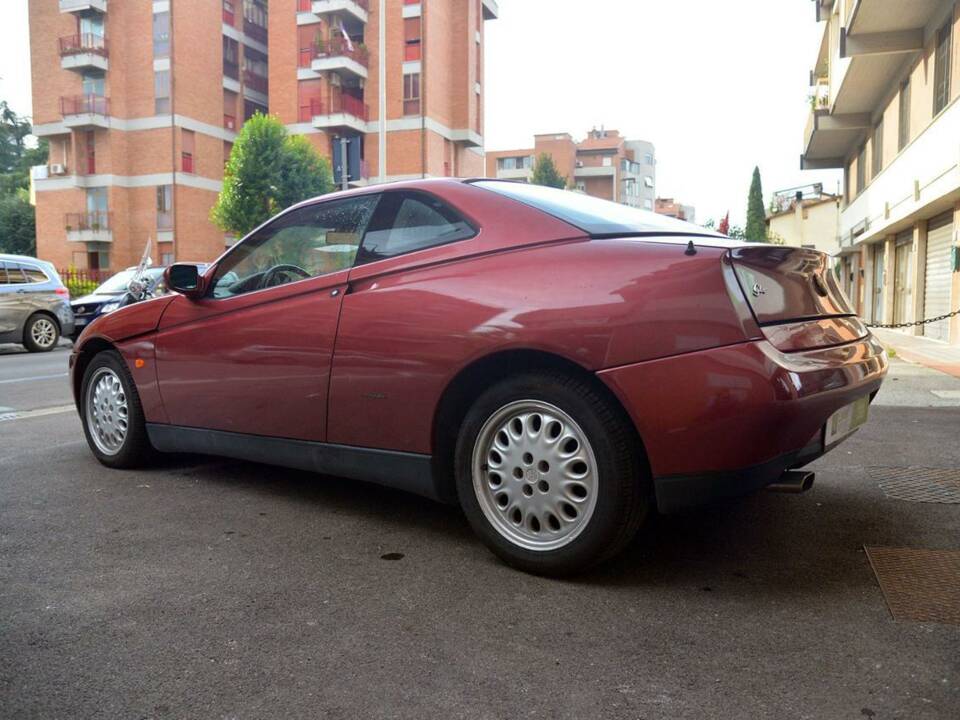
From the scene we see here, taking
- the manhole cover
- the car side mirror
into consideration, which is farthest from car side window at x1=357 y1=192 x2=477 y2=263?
the manhole cover

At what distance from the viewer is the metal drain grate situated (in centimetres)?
255

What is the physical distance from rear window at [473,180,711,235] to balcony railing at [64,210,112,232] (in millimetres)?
40626

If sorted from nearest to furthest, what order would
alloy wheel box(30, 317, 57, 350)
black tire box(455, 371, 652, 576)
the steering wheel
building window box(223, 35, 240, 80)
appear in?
black tire box(455, 371, 652, 576) < the steering wheel < alloy wheel box(30, 317, 57, 350) < building window box(223, 35, 240, 80)

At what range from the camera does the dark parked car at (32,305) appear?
14430 mm

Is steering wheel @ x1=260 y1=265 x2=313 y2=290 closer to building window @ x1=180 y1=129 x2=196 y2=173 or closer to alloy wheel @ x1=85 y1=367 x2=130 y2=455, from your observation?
alloy wheel @ x1=85 y1=367 x2=130 y2=455

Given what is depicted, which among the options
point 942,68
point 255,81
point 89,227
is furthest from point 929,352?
point 255,81

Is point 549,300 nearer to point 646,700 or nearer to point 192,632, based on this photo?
point 646,700

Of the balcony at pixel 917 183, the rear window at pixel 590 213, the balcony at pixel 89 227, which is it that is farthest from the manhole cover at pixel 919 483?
the balcony at pixel 89 227

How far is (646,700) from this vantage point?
6.68ft

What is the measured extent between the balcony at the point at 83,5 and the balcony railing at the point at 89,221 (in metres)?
9.71

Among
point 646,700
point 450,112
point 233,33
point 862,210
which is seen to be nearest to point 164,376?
point 646,700

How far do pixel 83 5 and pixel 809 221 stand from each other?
3842 centimetres

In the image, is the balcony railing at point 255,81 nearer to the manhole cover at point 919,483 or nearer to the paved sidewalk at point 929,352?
the paved sidewalk at point 929,352

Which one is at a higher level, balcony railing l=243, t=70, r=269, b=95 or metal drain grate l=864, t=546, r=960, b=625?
balcony railing l=243, t=70, r=269, b=95
